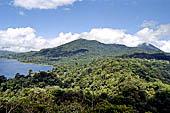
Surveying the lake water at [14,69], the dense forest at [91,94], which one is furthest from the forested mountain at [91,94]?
the lake water at [14,69]

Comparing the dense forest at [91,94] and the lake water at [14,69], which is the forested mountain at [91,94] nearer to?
the dense forest at [91,94]

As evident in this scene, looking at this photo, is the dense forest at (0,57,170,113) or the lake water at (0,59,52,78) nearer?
the dense forest at (0,57,170,113)

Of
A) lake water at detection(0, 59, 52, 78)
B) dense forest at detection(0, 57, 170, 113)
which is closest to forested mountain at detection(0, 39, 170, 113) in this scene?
A: dense forest at detection(0, 57, 170, 113)

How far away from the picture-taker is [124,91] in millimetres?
35875

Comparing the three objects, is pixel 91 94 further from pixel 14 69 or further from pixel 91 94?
pixel 14 69

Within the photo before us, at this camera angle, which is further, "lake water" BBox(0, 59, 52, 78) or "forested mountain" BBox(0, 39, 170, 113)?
"lake water" BBox(0, 59, 52, 78)

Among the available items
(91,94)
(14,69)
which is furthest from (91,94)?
(14,69)

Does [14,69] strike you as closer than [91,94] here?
No

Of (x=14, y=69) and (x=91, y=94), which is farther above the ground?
(x=91, y=94)

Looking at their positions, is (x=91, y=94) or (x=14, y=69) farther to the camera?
(x=14, y=69)

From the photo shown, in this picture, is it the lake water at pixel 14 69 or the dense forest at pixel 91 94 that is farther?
the lake water at pixel 14 69

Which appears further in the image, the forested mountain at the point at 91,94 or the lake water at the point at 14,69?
the lake water at the point at 14,69

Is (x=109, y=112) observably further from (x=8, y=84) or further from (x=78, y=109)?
(x=8, y=84)

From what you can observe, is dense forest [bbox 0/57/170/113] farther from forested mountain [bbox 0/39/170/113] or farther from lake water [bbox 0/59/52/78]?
lake water [bbox 0/59/52/78]
